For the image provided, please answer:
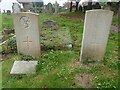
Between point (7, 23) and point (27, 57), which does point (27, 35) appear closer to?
point (27, 57)

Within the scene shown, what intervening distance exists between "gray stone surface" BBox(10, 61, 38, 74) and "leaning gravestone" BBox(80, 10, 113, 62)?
1.36 metres

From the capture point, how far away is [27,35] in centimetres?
671

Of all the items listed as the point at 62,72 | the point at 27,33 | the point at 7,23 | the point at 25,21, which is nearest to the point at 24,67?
the point at 62,72

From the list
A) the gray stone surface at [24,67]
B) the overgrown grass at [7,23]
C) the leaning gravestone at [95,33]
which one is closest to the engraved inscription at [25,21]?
the gray stone surface at [24,67]

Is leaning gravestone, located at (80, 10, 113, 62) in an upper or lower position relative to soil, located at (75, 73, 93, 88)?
upper

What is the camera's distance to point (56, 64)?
6.11 meters

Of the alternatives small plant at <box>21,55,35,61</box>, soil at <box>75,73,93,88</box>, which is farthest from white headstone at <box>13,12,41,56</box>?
soil at <box>75,73,93,88</box>

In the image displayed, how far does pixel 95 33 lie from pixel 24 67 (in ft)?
6.83

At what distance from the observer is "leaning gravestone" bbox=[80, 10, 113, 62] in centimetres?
588

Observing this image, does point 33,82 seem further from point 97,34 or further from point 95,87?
point 97,34

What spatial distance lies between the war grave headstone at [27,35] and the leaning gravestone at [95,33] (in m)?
1.41

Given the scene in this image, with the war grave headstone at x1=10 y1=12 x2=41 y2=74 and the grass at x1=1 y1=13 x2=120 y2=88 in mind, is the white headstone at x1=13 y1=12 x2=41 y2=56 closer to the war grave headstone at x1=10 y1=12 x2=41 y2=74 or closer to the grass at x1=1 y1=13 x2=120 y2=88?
the war grave headstone at x1=10 y1=12 x2=41 y2=74

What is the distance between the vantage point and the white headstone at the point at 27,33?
650cm

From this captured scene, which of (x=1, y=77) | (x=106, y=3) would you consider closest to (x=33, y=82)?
(x=1, y=77)
